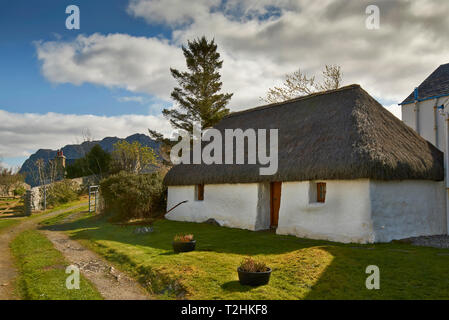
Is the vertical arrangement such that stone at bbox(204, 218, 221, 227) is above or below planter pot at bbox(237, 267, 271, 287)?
below

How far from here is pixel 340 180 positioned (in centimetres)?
1116

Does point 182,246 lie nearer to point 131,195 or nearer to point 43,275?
point 43,275

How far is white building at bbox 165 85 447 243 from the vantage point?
1064 cm

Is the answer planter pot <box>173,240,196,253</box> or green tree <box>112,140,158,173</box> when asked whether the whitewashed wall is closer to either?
planter pot <box>173,240,196,253</box>

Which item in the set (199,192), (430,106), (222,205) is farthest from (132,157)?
(430,106)

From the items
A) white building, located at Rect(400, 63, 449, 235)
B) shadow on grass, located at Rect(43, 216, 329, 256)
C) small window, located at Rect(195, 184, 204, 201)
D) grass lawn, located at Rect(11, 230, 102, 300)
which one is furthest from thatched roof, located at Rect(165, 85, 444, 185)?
grass lawn, located at Rect(11, 230, 102, 300)

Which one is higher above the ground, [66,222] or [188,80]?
[188,80]

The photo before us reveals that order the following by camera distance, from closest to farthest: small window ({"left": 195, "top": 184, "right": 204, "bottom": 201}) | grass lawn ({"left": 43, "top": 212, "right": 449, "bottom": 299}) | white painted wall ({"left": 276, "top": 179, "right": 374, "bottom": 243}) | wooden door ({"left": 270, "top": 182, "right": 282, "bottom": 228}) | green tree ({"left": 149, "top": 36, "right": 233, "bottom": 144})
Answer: grass lawn ({"left": 43, "top": 212, "right": 449, "bottom": 299})
white painted wall ({"left": 276, "top": 179, "right": 374, "bottom": 243})
wooden door ({"left": 270, "top": 182, "right": 282, "bottom": 228})
small window ({"left": 195, "top": 184, "right": 204, "bottom": 201})
green tree ({"left": 149, "top": 36, "right": 233, "bottom": 144})

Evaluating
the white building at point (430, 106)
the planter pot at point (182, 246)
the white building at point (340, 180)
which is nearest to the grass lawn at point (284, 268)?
the planter pot at point (182, 246)

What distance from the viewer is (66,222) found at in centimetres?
1795

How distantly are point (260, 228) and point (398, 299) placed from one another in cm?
816

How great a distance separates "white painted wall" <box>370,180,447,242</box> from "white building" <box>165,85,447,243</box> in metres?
0.03
